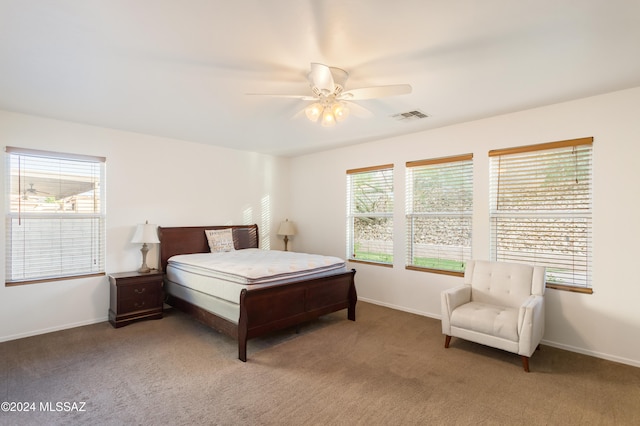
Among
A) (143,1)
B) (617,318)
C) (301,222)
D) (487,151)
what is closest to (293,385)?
(143,1)

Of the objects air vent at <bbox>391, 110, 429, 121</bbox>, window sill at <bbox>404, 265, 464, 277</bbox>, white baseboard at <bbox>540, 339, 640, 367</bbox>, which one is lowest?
white baseboard at <bbox>540, 339, 640, 367</bbox>

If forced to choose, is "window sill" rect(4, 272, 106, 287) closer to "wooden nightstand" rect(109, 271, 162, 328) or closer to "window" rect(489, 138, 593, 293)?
"wooden nightstand" rect(109, 271, 162, 328)

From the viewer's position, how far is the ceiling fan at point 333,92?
226 cm

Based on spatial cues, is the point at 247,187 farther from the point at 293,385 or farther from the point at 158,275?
the point at 293,385

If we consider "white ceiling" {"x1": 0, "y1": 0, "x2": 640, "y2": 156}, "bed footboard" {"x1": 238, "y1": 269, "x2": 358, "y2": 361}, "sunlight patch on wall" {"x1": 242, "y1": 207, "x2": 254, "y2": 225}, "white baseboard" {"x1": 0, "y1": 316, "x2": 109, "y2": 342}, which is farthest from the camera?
"sunlight patch on wall" {"x1": 242, "y1": 207, "x2": 254, "y2": 225}

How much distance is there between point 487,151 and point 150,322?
4.64 metres

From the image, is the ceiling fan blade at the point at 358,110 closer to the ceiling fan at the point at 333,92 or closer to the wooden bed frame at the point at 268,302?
the ceiling fan at the point at 333,92

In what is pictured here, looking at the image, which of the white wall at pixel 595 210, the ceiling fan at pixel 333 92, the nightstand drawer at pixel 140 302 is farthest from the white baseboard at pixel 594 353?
the nightstand drawer at pixel 140 302

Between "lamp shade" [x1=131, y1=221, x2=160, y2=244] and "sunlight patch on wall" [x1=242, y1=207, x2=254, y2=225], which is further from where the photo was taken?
"sunlight patch on wall" [x1=242, y1=207, x2=254, y2=225]

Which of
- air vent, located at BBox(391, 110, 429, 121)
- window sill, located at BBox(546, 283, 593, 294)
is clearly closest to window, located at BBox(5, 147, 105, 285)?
air vent, located at BBox(391, 110, 429, 121)

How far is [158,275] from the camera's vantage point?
4234 mm

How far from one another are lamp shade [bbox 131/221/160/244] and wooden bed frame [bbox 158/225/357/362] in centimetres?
34

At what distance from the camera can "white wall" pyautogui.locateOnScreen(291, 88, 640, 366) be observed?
9.82 ft

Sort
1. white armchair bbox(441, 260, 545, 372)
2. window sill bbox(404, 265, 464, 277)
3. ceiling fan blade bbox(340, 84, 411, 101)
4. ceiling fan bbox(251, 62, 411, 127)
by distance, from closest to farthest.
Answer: ceiling fan bbox(251, 62, 411, 127)
ceiling fan blade bbox(340, 84, 411, 101)
white armchair bbox(441, 260, 545, 372)
window sill bbox(404, 265, 464, 277)
